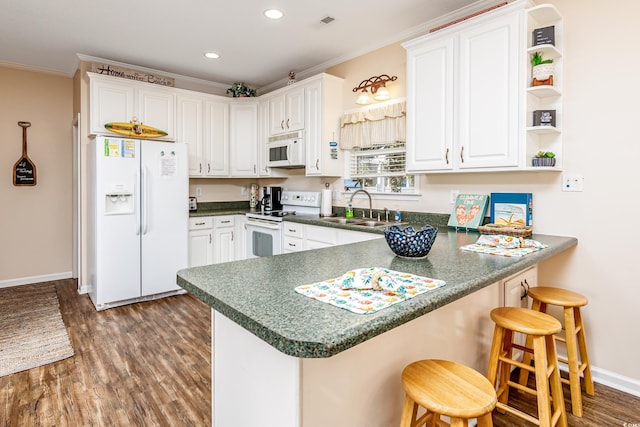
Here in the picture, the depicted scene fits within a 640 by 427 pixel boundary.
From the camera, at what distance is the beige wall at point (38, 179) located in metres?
4.26

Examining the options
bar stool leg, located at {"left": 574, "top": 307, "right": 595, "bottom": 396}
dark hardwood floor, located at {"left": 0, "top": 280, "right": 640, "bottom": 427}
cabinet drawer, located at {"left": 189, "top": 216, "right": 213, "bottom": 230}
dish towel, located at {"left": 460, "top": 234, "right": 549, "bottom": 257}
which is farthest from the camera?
cabinet drawer, located at {"left": 189, "top": 216, "right": 213, "bottom": 230}

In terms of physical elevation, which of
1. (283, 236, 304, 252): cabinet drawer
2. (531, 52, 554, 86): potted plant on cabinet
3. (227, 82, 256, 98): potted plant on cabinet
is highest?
(227, 82, 256, 98): potted plant on cabinet

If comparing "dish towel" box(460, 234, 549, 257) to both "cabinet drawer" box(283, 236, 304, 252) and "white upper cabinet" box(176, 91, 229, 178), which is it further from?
"white upper cabinet" box(176, 91, 229, 178)

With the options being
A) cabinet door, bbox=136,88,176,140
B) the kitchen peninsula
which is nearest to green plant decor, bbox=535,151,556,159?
the kitchen peninsula

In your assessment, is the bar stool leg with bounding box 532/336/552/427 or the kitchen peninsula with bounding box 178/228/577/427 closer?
the kitchen peninsula with bounding box 178/228/577/427

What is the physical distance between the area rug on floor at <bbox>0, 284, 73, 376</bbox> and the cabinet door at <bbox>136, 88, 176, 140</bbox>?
2.19m

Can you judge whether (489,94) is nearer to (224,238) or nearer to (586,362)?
(586,362)

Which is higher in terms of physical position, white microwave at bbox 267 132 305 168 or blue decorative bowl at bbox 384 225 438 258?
white microwave at bbox 267 132 305 168

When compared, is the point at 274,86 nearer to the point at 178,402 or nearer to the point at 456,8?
the point at 456,8

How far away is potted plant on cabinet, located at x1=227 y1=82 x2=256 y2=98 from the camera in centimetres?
471

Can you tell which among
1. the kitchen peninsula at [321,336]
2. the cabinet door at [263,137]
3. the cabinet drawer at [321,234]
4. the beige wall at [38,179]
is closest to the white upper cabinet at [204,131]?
the cabinet door at [263,137]

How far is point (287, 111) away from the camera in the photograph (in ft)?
13.8

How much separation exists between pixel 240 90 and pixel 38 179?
2.76 m

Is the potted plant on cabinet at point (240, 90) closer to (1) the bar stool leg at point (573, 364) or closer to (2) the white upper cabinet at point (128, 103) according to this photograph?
(2) the white upper cabinet at point (128, 103)
